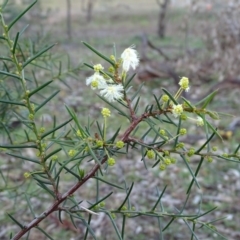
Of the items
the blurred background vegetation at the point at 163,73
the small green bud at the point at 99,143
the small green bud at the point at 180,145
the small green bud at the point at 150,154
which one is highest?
the small green bud at the point at 99,143

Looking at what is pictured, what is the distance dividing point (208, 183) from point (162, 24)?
4710mm

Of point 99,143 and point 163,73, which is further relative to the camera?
point 163,73

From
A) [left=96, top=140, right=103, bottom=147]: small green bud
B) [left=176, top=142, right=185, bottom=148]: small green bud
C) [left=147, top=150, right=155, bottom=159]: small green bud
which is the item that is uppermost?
[left=96, top=140, right=103, bottom=147]: small green bud

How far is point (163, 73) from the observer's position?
4.10 meters

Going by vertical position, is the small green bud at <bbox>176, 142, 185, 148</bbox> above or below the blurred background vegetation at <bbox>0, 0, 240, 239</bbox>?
above

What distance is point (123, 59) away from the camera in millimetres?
483

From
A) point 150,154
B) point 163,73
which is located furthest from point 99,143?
point 163,73

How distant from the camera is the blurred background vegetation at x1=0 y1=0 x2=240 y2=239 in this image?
6.26ft

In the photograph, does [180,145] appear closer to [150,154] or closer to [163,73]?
Result: [150,154]

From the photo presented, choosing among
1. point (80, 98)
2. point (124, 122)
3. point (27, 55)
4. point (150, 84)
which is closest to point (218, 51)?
point (150, 84)

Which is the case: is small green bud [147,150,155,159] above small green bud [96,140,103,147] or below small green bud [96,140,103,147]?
below

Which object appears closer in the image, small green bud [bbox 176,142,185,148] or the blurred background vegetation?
small green bud [bbox 176,142,185,148]

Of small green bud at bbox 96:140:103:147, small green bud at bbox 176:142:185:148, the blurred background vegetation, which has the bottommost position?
the blurred background vegetation

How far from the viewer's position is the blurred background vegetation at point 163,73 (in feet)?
6.26
